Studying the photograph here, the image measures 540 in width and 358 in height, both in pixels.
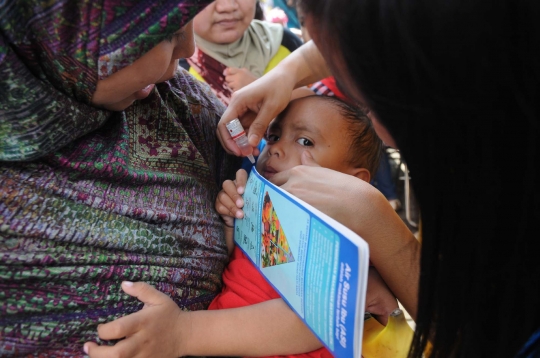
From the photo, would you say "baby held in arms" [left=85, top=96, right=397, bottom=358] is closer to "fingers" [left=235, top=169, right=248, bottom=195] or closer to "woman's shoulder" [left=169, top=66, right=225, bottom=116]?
"fingers" [left=235, top=169, right=248, bottom=195]

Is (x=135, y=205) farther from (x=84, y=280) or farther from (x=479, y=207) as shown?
(x=479, y=207)

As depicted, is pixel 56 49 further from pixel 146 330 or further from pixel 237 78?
pixel 237 78

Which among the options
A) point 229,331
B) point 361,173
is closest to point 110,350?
point 229,331

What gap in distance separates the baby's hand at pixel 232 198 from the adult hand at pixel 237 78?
1382mm

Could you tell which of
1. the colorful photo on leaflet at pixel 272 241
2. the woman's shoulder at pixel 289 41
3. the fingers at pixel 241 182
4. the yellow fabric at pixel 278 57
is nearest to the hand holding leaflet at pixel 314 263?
the colorful photo on leaflet at pixel 272 241

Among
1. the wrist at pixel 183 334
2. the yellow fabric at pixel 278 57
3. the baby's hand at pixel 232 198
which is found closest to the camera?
the wrist at pixel 183 334

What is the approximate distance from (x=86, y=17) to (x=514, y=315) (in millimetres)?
948

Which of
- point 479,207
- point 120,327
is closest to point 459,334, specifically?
point 479,207

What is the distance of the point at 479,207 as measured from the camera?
32.2 inches

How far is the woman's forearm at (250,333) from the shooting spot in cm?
109

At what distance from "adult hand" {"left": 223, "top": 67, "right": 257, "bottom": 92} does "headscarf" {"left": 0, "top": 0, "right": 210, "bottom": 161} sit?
1.74 metres

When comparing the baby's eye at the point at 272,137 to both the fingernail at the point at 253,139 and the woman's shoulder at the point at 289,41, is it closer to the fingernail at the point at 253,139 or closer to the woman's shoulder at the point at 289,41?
the fingernail at the point at 253,139

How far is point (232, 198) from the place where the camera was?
1.32 meters

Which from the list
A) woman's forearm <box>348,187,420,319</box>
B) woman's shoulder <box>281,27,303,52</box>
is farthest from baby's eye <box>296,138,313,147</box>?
woman's shoulder <box>281,27,303,52</box>
